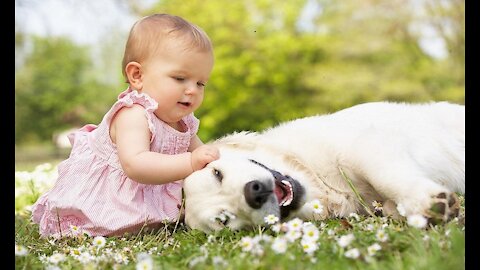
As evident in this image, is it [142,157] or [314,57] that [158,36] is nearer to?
[142,157]

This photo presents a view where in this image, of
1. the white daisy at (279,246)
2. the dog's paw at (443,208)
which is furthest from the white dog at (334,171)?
the white daisy at (279,246)

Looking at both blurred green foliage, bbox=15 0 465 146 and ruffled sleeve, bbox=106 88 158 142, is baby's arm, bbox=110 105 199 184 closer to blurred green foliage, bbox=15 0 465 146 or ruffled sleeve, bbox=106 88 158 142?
ruffled sleeve, bbox=106 88 158 142

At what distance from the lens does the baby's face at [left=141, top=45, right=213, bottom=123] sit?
331 cm

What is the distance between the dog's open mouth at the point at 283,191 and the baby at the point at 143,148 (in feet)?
1.14

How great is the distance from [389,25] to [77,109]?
11824mm

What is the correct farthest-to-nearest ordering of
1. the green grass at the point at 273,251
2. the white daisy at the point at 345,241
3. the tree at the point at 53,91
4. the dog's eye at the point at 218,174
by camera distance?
the tree at the point at 53,91
the dog's eye at the point at 218,174
the white daisy at the point at 345,241
the green grass at the point at 273,251

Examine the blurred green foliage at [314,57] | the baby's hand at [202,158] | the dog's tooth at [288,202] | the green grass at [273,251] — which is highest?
the blurred green foliage at [314,57]

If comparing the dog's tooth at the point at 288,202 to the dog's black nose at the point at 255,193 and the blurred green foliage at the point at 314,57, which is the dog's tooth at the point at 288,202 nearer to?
the dog's black nose at the point at 255,193

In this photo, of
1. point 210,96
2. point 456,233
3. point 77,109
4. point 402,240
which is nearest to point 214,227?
point 402,240

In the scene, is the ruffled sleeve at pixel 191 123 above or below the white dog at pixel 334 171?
above

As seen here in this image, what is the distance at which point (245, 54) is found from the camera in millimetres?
18625

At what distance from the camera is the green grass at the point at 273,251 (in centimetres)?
199

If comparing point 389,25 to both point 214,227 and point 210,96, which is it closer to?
point 210,96
